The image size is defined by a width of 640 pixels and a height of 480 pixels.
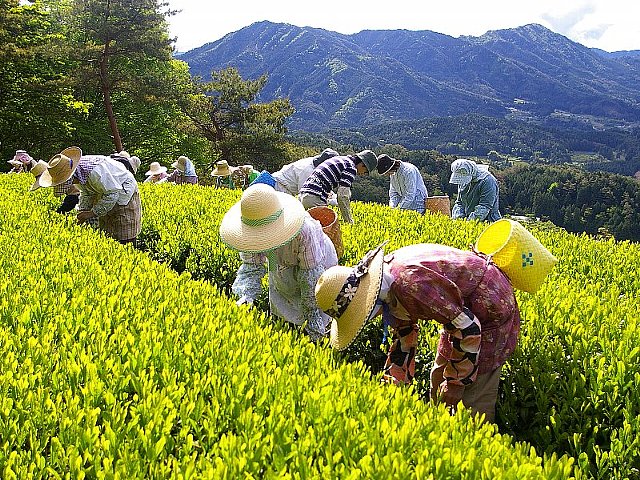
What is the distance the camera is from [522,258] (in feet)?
10.1

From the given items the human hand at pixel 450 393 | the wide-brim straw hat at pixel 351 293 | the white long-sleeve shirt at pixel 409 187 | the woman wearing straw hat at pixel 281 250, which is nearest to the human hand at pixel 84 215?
the woman wearing straw hat at pixel 281 250

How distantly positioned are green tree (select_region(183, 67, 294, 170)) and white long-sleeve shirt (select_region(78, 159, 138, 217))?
2464cm

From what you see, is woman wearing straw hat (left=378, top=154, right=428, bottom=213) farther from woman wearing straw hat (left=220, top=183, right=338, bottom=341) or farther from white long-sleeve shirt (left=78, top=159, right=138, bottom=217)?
woman wearing straw hat (left=220, top=183, right=338, bottom=341)

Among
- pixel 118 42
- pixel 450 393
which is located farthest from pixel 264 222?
pixel 118 42

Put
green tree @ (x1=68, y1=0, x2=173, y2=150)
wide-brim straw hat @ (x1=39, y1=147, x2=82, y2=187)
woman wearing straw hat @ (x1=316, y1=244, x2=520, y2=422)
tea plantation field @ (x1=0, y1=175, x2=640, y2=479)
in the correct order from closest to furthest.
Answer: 1. tea plantation field @ (x1=0, y1=175, x2=640, y2=479)
2. woman wearing straw hat @ (x1=316, y1=244, x2=520, y2=422)
3. wide-brim straw hat @ (x1=39, y1=147, x2=82, y2=187)
4. green tree @ (x1=68, y1=0, x2=173, y2=150)

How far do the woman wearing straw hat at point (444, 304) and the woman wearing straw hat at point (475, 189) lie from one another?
5869mm

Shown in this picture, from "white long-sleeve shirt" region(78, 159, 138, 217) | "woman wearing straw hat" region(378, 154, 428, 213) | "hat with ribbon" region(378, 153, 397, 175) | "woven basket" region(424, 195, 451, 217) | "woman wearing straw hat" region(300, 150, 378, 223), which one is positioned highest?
"woman wearing straw hat" region(300, 150, 378, 223)

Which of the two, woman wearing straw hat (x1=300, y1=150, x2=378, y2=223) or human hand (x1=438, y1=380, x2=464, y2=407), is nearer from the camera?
human hand (x1=438, y1=380, x2=464, y2=407)

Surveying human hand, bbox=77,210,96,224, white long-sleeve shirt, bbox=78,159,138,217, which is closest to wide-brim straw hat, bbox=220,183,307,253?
white long-sleeve shirt, bbox=78,159,138,217

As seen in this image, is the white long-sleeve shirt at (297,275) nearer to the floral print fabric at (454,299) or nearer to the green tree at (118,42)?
the floral print fabric at (454,299)

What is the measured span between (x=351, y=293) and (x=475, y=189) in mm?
6816

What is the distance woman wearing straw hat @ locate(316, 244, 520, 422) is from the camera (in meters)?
2.82

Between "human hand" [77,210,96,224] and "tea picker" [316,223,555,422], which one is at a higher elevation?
"tea picker" [316,223,555,422]

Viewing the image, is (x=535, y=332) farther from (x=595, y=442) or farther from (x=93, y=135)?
(x=93, y=135)
